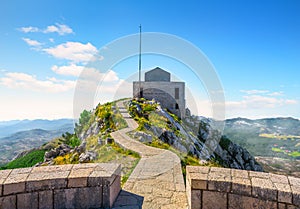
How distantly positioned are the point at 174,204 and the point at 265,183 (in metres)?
1.50

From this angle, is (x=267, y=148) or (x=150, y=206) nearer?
(x=150, y=206)

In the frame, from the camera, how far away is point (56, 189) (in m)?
3.24

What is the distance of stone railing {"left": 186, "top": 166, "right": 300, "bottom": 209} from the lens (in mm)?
2850

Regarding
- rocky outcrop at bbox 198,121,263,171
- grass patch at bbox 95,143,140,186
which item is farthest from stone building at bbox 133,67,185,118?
grass patch at bbox 95,143,140,186

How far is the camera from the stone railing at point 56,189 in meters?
3.14

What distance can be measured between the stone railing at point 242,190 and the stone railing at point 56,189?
4.51 ft

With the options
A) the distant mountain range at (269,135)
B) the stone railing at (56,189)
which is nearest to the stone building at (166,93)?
the distant mountain range at (269,135)

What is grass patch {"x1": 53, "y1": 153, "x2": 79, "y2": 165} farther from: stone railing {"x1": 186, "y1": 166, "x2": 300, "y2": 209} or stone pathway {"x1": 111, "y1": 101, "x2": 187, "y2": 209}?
stone railing {"x1": 186, "y1": 166, "x2": 300, "y2": 209}

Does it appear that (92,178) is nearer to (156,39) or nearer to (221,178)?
(221,178)

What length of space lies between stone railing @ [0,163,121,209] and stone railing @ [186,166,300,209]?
1373mm

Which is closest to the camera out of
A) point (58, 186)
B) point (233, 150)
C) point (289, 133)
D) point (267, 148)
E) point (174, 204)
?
point (58, 186)

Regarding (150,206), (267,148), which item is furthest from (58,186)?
(267,148)

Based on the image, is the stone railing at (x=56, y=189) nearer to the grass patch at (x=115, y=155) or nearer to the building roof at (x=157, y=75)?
the grass patch at (x=115, y=155)

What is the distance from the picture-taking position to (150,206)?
3.63m
